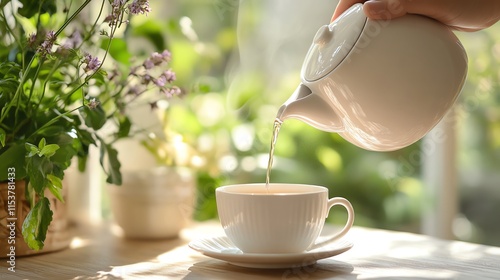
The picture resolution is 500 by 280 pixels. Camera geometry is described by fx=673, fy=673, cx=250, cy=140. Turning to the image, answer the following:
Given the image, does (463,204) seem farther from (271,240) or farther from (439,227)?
(271,240)

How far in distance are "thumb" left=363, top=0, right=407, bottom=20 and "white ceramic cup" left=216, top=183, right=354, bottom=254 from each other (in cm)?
23

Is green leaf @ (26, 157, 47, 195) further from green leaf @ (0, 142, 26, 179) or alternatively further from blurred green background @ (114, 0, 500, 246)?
blurred green background @ (114, 0, 500, 246)

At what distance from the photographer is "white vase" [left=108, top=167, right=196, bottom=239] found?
1137 mm

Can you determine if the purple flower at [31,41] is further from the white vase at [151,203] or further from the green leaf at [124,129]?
the white vase at [151,203]

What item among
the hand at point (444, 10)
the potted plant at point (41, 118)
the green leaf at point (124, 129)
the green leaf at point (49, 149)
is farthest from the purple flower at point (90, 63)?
the hand at point (444, 10)

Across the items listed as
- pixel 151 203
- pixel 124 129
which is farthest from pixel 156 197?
pixel 124 129

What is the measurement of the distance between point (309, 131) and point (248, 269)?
0.95 meters

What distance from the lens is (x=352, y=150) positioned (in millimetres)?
1771

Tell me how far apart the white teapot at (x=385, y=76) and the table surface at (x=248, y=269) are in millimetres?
180

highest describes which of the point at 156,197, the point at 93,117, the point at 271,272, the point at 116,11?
the point at 116,11

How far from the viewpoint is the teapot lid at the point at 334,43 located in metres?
0.78

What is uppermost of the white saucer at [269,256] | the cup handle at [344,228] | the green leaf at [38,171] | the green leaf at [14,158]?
the green leaf at [14,158]

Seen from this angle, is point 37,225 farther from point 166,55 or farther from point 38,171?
point 166,55

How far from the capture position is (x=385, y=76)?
2.50 feet
